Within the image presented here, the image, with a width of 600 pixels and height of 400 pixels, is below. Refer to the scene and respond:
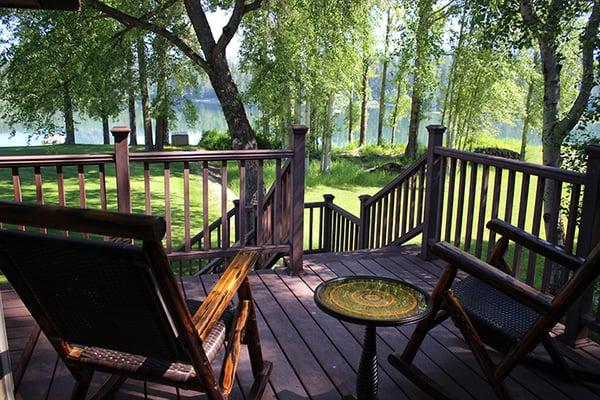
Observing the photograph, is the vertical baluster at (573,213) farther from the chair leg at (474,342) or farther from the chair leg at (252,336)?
the chair leg at (252,336)

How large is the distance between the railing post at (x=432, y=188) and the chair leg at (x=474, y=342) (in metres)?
1.98

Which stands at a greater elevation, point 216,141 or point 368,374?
point 216,141

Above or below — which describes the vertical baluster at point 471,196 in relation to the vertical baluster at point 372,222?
above

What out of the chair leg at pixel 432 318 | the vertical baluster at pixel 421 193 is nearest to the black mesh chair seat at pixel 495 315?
the chair leg at pixel 432 318

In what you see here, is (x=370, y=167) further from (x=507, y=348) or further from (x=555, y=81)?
(x=507, y=348)

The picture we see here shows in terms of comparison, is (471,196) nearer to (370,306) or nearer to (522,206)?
(522,206)

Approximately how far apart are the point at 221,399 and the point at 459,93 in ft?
52.6

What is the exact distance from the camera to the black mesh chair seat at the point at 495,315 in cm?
204

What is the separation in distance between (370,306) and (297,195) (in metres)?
1.79

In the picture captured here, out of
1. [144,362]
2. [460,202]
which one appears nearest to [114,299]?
[144,362]

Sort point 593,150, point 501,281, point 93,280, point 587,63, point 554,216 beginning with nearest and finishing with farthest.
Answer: point 93,280, point 501,281, point 593,150, point 554,216, point 587,63

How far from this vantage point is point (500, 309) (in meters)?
2.23

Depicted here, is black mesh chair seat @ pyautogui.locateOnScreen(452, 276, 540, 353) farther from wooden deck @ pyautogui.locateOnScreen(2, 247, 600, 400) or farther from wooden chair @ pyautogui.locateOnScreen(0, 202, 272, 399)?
wooden chair @ pyautogui.locateOnScreen(0, 202, 272, 399)

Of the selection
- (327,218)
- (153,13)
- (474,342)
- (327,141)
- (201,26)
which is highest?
(153,13)
